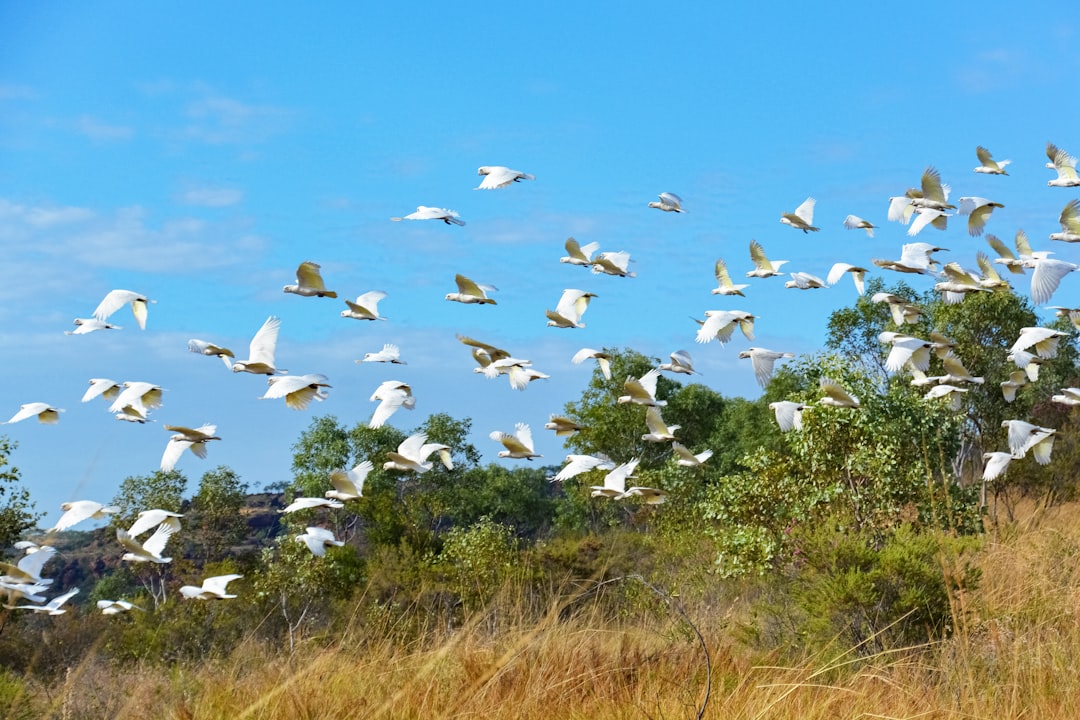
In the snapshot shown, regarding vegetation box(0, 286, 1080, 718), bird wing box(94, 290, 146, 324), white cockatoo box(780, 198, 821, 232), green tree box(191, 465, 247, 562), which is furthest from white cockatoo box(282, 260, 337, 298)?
green tree box(191, 465, 247, 562)

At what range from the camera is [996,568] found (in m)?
9.48

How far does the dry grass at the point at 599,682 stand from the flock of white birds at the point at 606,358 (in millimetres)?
1332

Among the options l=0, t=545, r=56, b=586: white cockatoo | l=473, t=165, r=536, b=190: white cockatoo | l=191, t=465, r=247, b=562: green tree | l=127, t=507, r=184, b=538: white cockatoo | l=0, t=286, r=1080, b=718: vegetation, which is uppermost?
l=473, t=165, r=536, b=190: white cockatoo

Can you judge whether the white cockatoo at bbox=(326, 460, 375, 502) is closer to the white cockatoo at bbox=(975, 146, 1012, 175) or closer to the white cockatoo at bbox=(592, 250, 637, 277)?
the white cockatoo at bbox=(592, 250, 637, 277)

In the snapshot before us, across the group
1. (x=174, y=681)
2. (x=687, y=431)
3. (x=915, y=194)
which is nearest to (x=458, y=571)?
(x=915, y=194)

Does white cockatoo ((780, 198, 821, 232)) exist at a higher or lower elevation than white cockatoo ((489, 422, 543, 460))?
higher

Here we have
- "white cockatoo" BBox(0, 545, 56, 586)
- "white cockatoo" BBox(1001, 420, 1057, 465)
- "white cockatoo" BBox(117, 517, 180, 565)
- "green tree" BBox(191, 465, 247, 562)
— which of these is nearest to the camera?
"white cockatoo" BBox(0, 545, 56, 586)

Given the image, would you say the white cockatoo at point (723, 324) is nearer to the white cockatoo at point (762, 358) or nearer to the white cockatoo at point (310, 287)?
the white cockatoo at point (762, 358)

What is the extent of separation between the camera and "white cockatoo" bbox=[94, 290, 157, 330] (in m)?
9.39

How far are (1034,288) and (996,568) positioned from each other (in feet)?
8.18

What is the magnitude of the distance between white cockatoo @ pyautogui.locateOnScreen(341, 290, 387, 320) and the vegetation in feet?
9.01

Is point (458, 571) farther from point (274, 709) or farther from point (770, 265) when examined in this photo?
point (274, 709)

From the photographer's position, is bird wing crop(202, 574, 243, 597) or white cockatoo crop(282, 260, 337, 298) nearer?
bird wing crop(202, 574, 243, 597)

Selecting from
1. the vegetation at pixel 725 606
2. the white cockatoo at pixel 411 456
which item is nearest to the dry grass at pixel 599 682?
the vegetation at pixel 725 606
